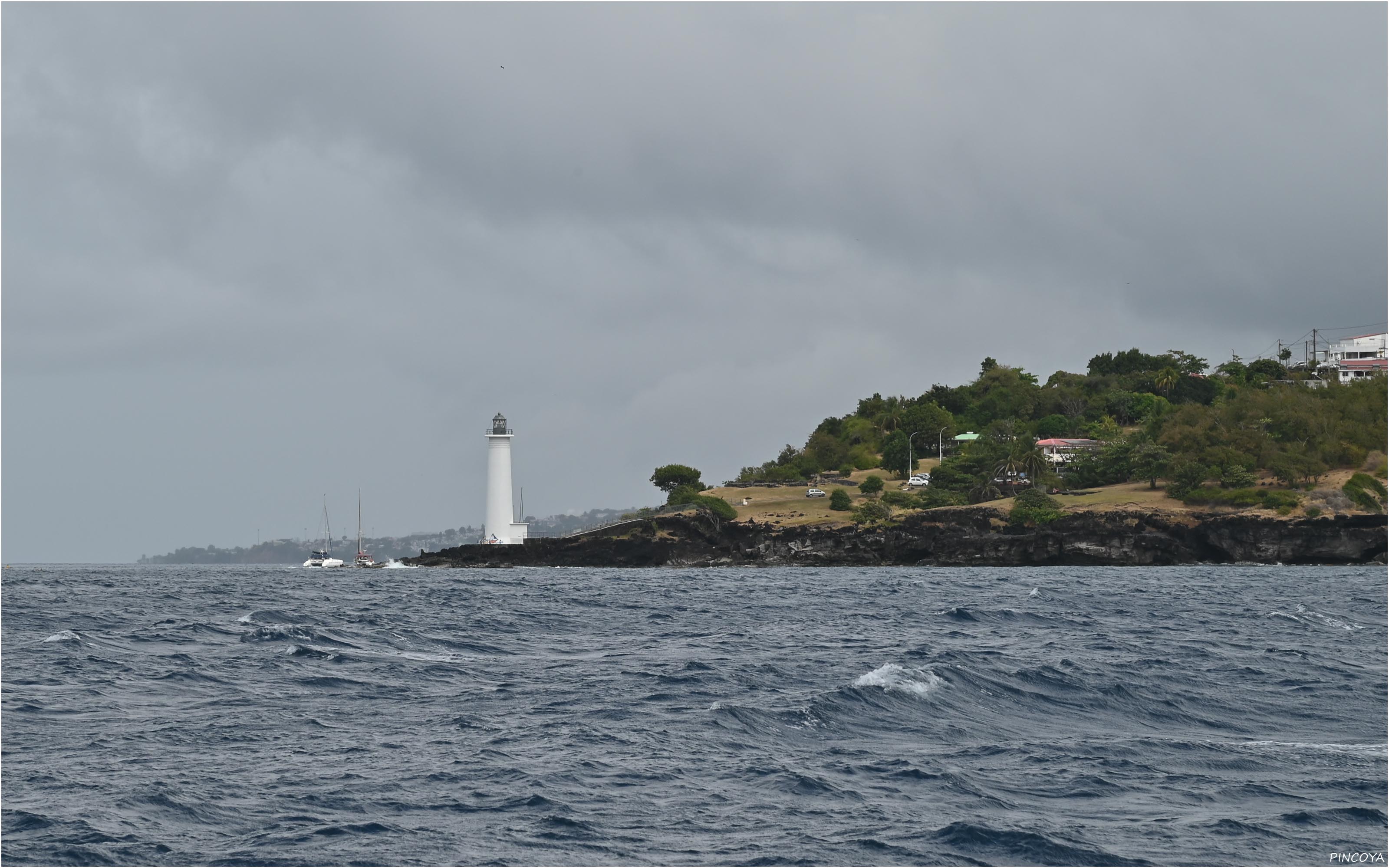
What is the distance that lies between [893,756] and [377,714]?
8.90m

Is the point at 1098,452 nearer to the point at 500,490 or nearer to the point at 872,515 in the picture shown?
the point at 872,515

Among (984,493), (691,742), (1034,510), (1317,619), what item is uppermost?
(984,493)

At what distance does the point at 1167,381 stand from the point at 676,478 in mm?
68260

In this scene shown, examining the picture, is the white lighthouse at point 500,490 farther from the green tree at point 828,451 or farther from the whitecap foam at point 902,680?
the whitecap foam at point 902,680

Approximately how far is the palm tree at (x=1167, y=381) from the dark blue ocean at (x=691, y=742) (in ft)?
434

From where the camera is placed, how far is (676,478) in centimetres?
14875

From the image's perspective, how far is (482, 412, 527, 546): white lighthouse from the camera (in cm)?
12381

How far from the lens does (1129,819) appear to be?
14.9 meters

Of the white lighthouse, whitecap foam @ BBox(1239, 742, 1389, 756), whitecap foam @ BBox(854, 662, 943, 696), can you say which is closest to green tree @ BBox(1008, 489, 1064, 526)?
the white lighthouse

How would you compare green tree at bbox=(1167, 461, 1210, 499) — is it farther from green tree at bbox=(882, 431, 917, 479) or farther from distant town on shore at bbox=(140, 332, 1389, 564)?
green tree at bbox=(882, 431, 917, 479)

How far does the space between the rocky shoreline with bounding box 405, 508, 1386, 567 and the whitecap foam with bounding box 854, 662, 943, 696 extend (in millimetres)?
85756

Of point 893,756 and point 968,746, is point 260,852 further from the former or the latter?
point 968,746

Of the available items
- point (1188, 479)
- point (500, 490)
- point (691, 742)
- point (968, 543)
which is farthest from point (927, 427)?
point (691, 742)

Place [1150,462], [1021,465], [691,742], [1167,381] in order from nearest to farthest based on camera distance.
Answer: [691,742]
[1150,462]
[1021,465]
[1167,381]
